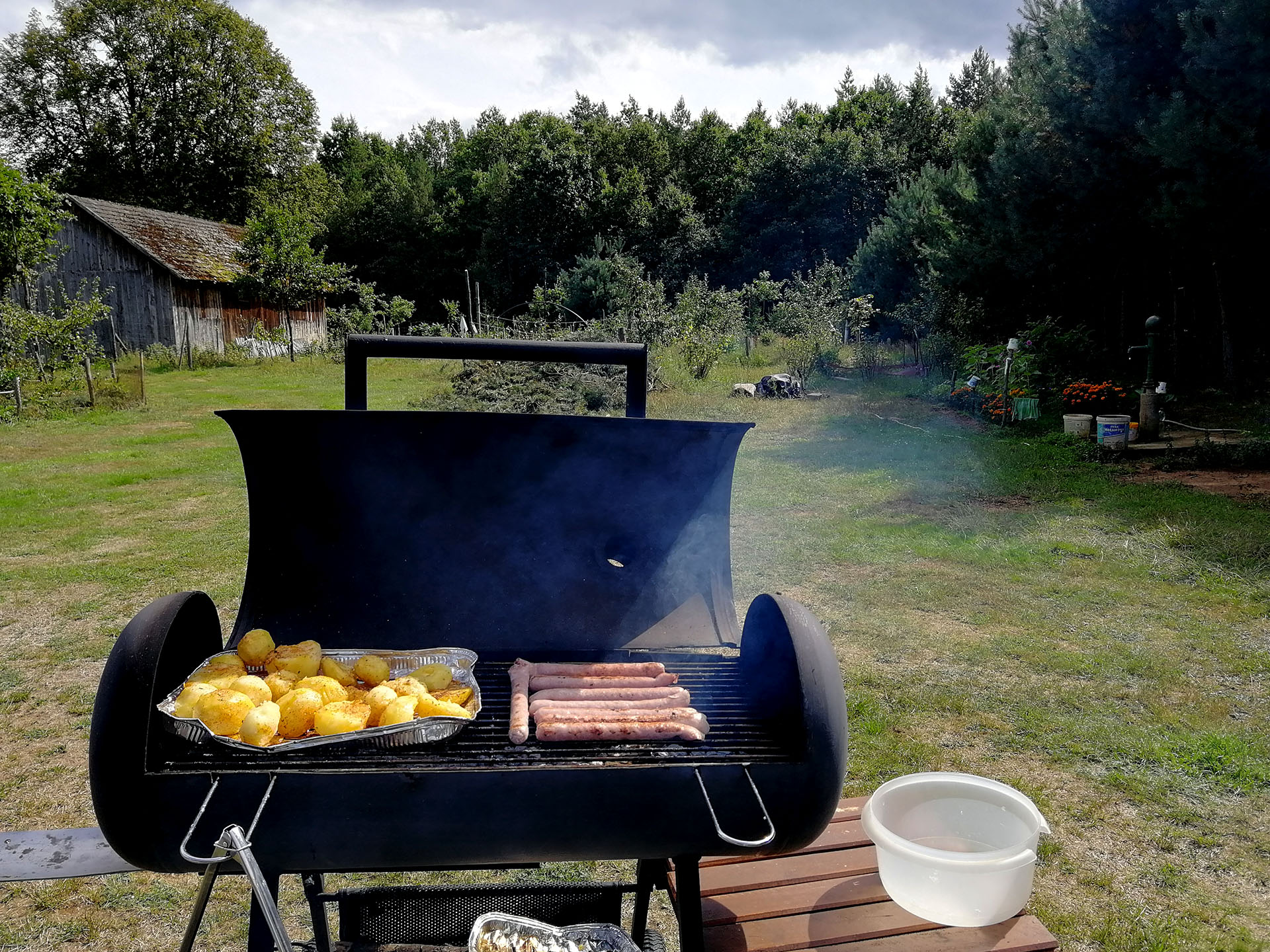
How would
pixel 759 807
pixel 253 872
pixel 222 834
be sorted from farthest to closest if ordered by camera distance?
pixel 759 807, pixel 222 834, pixel 253 872

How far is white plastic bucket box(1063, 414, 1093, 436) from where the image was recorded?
33.9 ft

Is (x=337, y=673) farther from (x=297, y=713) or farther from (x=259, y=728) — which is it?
(x=259, y=728)

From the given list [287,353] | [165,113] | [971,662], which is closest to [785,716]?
[971,662]

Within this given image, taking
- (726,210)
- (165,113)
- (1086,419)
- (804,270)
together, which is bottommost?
(1086,419)

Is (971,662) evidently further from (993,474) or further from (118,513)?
(118,513)

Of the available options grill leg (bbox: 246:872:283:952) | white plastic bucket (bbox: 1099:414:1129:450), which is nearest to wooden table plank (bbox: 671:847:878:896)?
grill leg (bbox: 246:872:283:952)

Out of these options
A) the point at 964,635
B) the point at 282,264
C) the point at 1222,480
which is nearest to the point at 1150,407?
the point at 1222,480

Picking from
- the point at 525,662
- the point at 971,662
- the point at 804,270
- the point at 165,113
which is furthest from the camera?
the point at 165,113

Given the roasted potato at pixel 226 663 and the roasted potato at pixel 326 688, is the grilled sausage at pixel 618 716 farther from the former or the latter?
the roasted potato at pixel 226 663

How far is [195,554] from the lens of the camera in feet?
20.9

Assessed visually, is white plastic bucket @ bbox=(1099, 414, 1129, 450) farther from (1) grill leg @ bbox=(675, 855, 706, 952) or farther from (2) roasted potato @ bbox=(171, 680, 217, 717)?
(2) roasted potato @ bbox=(171, 680, 217, 717)

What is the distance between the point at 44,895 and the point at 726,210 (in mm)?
33603

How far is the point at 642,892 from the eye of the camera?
2172mm

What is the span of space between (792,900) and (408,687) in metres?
1.07
